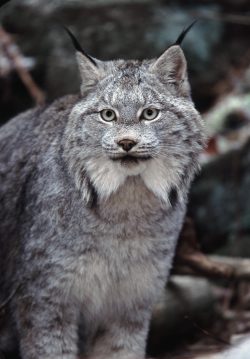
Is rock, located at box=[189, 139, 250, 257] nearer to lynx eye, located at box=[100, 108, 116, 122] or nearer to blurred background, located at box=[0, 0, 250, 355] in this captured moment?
blurred background, located at box=[0, 0, 250, 355]

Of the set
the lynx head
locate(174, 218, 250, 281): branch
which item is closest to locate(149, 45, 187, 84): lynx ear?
the lynx head

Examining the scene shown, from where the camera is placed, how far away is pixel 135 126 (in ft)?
18.7

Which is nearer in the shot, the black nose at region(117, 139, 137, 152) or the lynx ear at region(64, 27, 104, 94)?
the black nose at region(117, 139, 137, 152)

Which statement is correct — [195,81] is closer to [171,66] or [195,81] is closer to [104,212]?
[171,66]

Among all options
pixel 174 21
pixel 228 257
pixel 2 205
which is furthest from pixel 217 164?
pixel 2 205

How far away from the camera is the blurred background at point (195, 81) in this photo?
8203 mm

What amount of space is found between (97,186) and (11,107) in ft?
13.2

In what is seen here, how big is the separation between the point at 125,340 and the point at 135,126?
1.83 meters

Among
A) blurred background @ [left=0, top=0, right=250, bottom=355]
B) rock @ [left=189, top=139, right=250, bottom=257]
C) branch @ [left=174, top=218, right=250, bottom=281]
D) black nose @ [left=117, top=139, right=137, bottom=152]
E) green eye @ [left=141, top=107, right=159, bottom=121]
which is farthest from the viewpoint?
rock @ [left=189, top=139, right=250, bottom=257]

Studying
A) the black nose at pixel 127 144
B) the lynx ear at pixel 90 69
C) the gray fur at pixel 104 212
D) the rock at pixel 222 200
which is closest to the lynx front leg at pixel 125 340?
the gray fur at pixel 104 212

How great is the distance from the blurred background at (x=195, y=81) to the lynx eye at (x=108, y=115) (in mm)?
2199

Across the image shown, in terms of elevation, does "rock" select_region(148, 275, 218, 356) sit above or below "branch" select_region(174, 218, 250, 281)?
below

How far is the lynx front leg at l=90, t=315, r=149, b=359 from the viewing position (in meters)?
6.61

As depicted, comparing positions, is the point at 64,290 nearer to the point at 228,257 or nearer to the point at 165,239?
the point at 165,239
